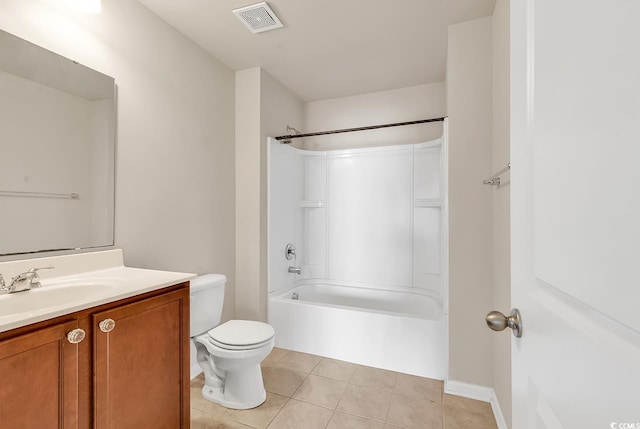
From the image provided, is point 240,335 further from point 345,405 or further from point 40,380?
point 40,380

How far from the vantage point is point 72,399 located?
901 millimetres

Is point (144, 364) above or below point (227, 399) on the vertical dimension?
above

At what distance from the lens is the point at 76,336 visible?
0.92 m

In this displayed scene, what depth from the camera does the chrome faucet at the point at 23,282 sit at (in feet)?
3.60

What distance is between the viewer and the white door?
1.08ft

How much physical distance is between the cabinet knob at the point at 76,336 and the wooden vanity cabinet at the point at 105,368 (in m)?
0.01

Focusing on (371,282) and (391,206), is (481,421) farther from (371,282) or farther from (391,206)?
(391,206)

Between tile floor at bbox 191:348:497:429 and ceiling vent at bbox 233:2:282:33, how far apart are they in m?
2.54

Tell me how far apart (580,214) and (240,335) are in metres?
1.80

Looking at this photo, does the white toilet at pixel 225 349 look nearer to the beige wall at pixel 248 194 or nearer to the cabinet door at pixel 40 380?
the beige wall at pixel 248 194

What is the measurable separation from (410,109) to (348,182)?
1013 mm

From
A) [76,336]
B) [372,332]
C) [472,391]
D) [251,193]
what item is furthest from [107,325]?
[472,391]

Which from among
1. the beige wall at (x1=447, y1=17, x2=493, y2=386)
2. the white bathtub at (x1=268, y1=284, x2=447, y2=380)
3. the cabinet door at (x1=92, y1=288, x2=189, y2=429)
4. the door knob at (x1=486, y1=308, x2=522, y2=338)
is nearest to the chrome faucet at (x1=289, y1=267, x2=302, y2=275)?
the white bathtub at (x1=268, y1=284, x2=447, y2=380)

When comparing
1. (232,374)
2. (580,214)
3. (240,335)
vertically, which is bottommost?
(232,374)
